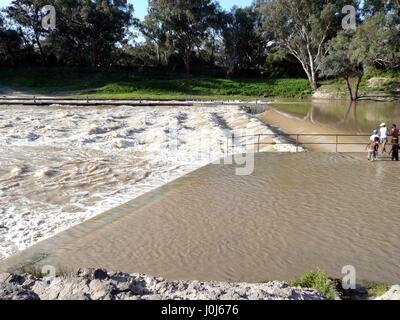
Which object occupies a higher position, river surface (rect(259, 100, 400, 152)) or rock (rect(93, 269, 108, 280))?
river surface (rect(259, 100, 400, 152))

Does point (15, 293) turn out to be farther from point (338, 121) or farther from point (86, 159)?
point (338, 121)

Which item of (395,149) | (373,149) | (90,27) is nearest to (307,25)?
(90,27)

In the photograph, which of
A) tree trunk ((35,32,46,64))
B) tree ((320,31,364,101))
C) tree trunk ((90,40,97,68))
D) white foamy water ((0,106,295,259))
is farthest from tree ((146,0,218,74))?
white foamy water ((0,106,295,259))

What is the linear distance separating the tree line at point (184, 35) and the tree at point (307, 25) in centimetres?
12

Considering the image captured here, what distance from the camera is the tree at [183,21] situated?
6600 centimetres

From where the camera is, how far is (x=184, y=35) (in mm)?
70688

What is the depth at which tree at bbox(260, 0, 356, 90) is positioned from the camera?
54812 mm

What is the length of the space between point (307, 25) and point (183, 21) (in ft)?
67.2

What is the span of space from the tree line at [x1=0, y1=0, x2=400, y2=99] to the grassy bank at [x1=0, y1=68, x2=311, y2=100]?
14.6 ft

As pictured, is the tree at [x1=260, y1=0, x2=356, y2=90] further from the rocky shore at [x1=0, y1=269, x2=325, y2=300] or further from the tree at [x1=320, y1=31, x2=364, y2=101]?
the rocky shore at [x1=0, y1=269, x2=325, y2=300]

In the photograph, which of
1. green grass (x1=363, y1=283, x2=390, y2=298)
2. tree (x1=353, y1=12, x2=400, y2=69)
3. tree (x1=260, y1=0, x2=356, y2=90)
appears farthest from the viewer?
tree (x1=260, y1=0, x2=356, y2=90)

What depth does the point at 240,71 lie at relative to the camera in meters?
73.4
